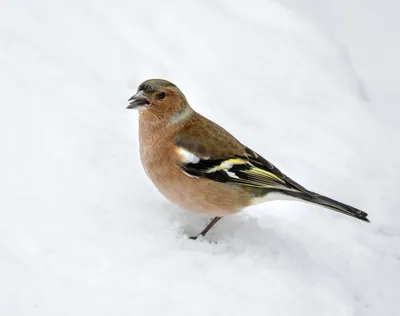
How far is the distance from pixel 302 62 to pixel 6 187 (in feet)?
13.7

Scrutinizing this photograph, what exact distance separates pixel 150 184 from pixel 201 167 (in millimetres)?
744

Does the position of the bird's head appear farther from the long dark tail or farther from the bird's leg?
the long dark tail

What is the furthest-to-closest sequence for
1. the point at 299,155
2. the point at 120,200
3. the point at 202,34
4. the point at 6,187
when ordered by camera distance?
the point at 202,34, the point at 299,155, the point at 120,200, the point at 6,187

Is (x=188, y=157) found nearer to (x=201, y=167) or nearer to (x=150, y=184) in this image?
(x=201, y=167)

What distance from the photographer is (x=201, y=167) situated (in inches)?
186

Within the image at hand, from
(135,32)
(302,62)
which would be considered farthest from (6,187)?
(302,62)

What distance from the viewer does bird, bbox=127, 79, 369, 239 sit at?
4.71 m

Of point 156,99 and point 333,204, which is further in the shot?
point 156,99

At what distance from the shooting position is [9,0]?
22.2 feet

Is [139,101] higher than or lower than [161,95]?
lower

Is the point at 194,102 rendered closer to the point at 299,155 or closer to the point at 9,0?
the point at 299,155

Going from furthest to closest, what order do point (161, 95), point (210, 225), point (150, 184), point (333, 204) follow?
1. point (150, 184)
2. point (161, 95)
3. point (210, 225)
4. point (333, 204)

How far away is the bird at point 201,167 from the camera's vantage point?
185 inches

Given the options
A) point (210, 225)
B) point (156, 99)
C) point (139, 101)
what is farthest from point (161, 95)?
point (210, 225)
